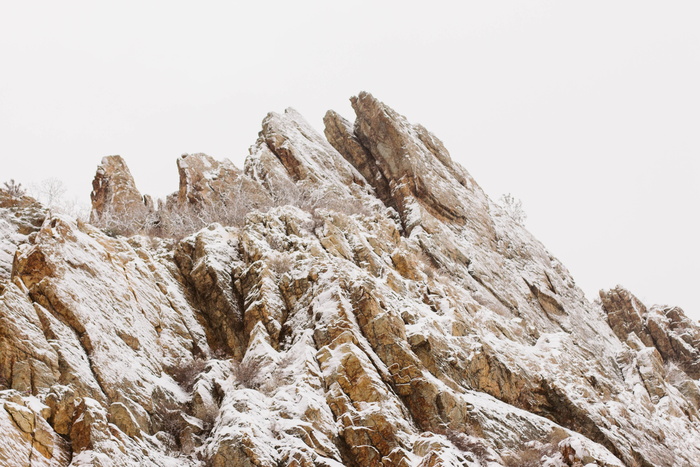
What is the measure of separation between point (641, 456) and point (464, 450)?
9463 millimetres

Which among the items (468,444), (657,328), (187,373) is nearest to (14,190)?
(187,373)

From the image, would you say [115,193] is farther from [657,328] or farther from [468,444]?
[657,328]

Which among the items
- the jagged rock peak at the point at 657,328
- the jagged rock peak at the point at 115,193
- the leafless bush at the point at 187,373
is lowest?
the leafless bush at the point at 187,373

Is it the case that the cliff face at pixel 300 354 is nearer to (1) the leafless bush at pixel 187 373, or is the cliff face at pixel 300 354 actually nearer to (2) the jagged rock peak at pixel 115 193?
(1) the leafless bush at pixel 187 373

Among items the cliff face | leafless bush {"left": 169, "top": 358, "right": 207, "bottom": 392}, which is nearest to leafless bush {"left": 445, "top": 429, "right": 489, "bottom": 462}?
the cliff face

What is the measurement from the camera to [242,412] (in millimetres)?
16266

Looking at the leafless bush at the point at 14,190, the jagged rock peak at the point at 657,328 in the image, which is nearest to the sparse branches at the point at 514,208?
the jagged rock peak at the point at 657,328

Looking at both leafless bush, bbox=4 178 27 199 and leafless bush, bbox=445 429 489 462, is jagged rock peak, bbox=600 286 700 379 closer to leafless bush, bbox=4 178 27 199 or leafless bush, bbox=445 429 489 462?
leafless bush, bbox=445 429 489 462

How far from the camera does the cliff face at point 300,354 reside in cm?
1495

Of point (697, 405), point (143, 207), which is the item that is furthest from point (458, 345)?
point (143, 207)

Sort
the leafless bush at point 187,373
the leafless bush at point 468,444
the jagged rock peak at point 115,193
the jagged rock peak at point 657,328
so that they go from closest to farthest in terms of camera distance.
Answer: the leafless bush at point 468,444 → the leafless bush at point 187,373 → the jagged rock peak at point 115,193 → the jagged rock peak at point 657,328

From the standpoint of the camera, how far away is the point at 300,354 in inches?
749

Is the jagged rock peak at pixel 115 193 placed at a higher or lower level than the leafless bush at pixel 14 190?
higher

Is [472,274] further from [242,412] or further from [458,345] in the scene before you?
[242,412]
